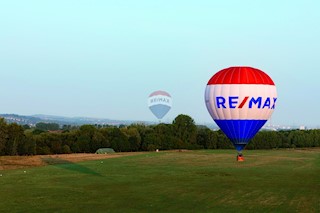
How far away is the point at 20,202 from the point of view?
29812mm

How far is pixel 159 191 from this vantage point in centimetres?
3475

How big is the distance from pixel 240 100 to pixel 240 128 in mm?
3245

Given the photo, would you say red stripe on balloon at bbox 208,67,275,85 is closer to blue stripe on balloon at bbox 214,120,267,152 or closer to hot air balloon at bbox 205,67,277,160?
hot air balloon at bbox 205,67,277,160

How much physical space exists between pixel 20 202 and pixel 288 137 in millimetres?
107206

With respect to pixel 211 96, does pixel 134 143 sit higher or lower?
lower

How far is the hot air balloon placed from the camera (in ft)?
166

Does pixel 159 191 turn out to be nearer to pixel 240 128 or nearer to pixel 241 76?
pixel 240 128

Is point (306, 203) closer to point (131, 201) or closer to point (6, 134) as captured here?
point (131, 201)

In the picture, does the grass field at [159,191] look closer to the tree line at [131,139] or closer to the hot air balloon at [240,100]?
the hot air balloon at [240,100]

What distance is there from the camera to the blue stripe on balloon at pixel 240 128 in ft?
169

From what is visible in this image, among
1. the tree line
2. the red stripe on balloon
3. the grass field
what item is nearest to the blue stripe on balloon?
the grass field

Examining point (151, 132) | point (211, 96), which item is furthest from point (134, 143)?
point (211, 96)

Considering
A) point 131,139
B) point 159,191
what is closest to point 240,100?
point 159,191

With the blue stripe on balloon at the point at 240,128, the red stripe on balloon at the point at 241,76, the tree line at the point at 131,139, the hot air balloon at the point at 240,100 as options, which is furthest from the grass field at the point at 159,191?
the tree line at the point at 131,139
